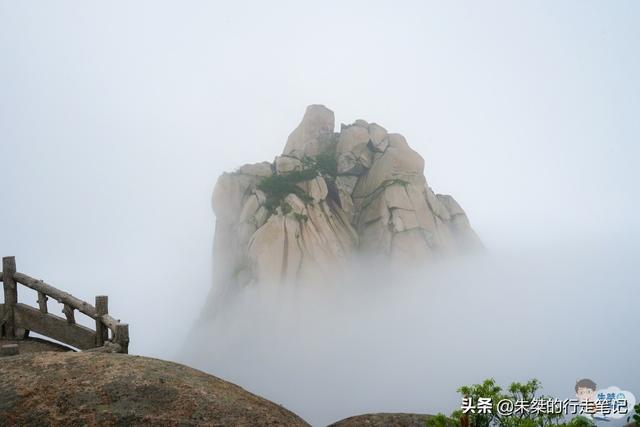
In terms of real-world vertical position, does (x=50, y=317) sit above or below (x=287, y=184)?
below

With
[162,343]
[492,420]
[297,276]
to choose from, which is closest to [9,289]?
[492,420]

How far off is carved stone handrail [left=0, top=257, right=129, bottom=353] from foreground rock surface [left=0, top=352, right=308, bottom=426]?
281 centimetres

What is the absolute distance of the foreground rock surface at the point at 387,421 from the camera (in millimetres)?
12188

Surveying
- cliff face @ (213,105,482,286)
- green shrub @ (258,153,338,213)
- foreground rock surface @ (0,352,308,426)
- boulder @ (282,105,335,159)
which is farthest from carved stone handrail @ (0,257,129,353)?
boulder @ (282,105,335,159)

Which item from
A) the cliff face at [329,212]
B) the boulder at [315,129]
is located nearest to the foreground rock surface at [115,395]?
the cliff face at [329,212]

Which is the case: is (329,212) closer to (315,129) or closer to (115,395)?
(315,129)

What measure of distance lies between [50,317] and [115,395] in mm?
7954

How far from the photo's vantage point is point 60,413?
866 centimetres

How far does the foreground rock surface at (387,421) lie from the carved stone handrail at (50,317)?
730 cm

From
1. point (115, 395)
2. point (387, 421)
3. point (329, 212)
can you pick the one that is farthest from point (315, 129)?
point (115, 395)

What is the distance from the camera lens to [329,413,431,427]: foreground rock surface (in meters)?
12.2

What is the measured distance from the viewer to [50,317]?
1544cm

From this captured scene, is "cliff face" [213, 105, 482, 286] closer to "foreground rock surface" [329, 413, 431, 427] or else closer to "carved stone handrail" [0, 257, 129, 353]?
"carved stone handrail" [0, 257, 129, 353]

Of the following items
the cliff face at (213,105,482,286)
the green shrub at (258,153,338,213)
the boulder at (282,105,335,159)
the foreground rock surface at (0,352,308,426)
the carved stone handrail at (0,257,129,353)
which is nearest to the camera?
the foreground rock surface at (0,352,308,426)
